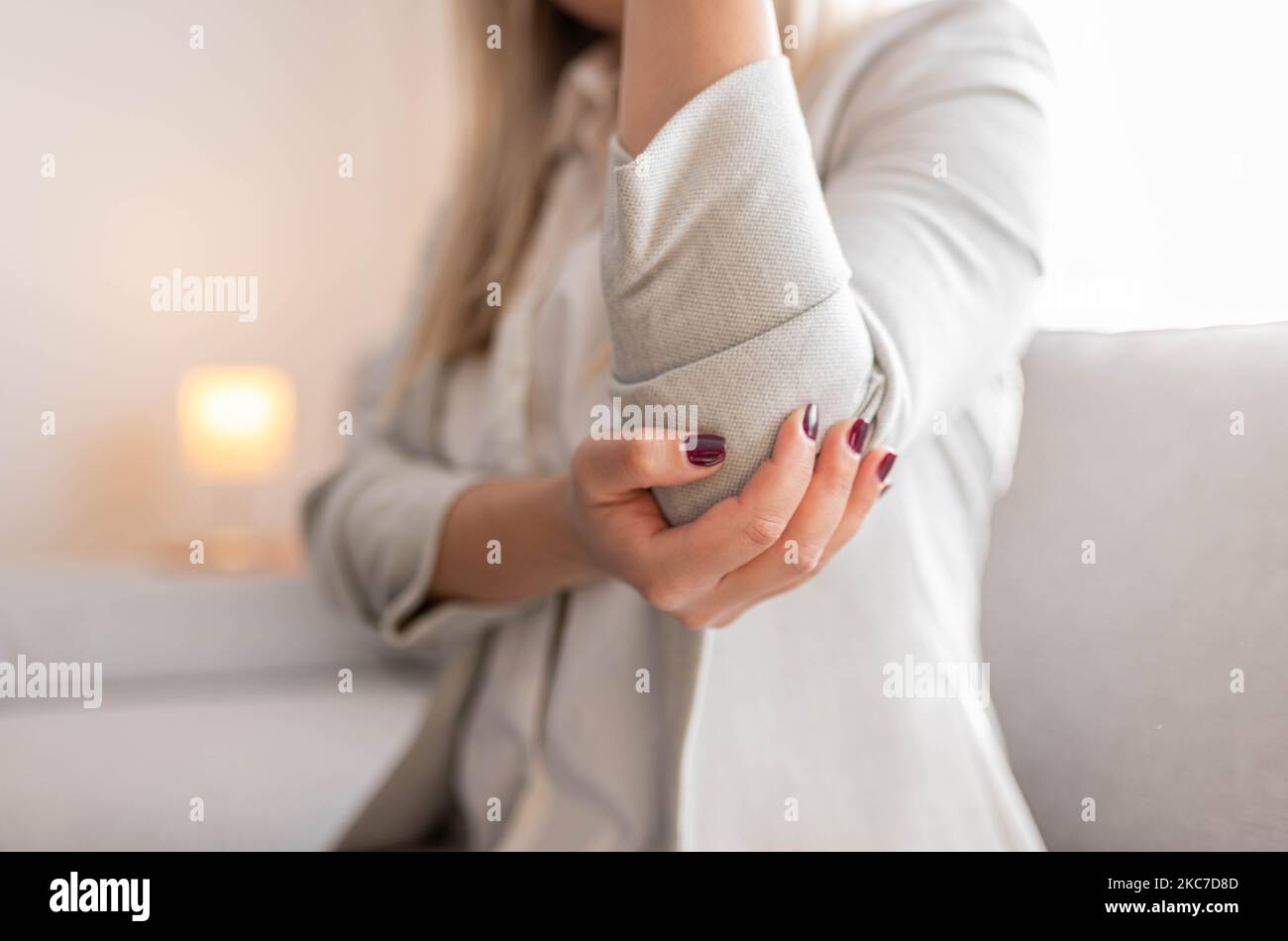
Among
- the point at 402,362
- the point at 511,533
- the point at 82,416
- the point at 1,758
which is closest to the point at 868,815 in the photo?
the point at 511,533

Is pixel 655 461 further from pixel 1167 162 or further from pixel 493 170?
pixel 1167 162

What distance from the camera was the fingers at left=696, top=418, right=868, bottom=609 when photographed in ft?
0.82

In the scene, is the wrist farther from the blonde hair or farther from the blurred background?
the blurred background

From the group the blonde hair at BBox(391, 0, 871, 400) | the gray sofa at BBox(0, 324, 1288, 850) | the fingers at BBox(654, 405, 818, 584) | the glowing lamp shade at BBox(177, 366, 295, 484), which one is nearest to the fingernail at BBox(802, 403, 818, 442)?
the fingers at BBox(654, 405, 818, 584)

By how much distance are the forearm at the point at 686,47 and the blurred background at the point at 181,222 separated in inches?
69.1

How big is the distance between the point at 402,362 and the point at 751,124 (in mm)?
384

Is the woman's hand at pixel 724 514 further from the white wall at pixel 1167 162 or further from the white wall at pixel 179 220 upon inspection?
the white wall at pixel 179 220

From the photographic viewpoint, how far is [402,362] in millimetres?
572

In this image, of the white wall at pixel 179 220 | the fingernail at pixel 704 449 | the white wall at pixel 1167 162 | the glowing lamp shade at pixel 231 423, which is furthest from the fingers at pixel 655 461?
the white wall at pixel 179 220

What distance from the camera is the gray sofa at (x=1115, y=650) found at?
0.37 m

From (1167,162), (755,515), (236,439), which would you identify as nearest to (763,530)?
(755,515)

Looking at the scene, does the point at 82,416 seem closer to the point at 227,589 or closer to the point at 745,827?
the point at 227,589

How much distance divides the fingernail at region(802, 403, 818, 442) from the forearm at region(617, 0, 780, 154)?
77 millimetres

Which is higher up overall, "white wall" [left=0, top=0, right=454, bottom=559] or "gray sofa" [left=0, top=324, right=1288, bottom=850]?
"white wall" [left=0, top=0, right=454, bottom=559]
